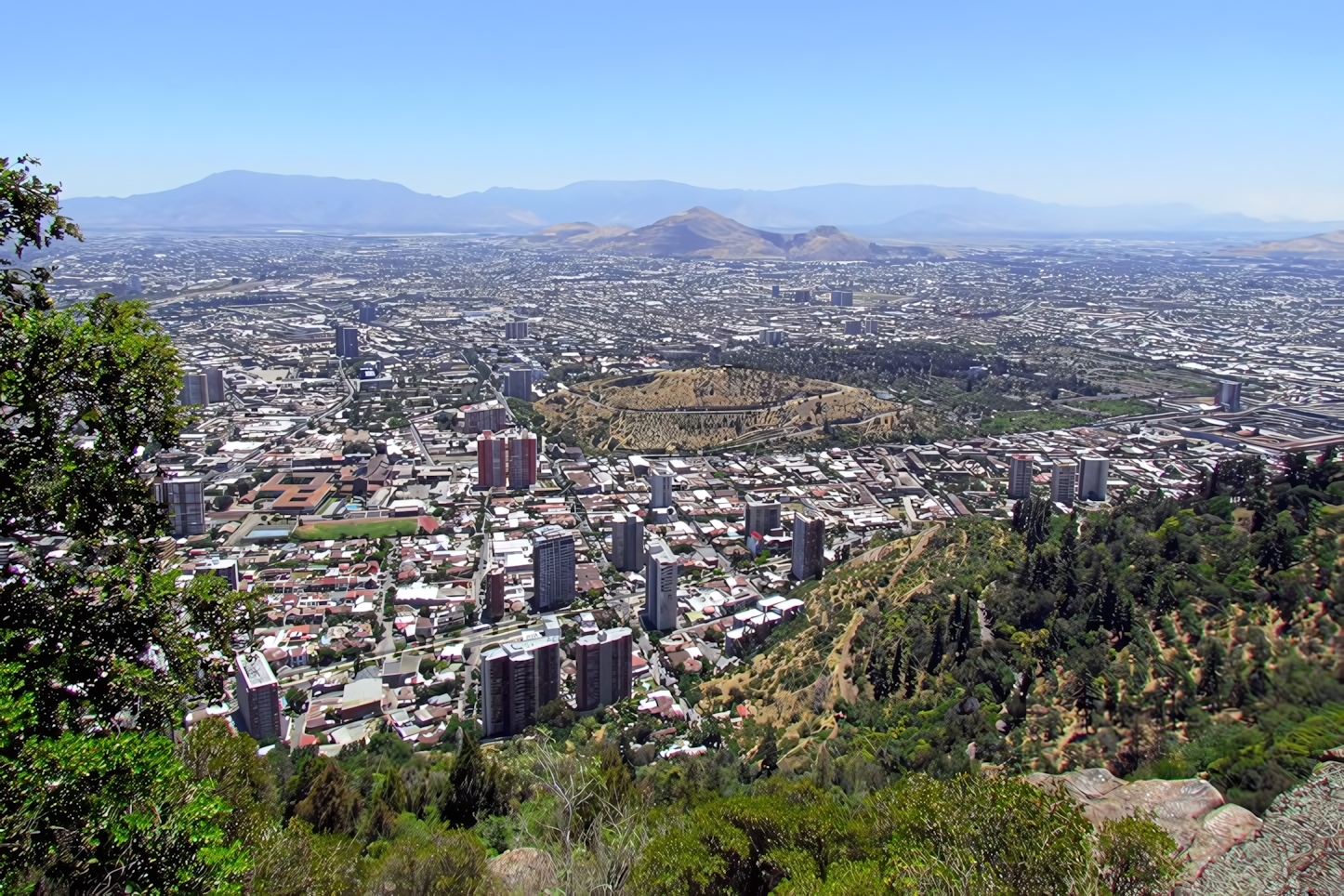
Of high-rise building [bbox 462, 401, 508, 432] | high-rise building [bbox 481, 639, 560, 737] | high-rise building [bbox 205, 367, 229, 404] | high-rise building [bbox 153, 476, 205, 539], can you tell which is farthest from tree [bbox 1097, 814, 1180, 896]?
high-rise building [bbox 205, 367, 229, 404]

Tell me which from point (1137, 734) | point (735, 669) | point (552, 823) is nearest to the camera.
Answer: point (552, 823)

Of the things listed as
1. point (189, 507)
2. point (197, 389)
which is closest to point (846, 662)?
point (189, 507)

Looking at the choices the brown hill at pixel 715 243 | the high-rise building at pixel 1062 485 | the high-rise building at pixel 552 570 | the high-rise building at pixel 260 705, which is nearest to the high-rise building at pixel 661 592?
the high-rise building at pixel 552 570

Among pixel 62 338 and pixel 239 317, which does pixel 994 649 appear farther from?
pixel 239 317

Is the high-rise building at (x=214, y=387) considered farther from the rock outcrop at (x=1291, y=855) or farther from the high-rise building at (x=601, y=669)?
the rock outcrop at (x=1291, y=855)

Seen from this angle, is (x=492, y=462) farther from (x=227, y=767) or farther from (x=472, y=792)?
(x=227, y=767)

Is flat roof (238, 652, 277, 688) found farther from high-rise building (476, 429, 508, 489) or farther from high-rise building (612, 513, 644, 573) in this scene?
high-rise building (476, 429, 508, 489)

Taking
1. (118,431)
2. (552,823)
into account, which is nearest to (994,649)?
(552,823)
